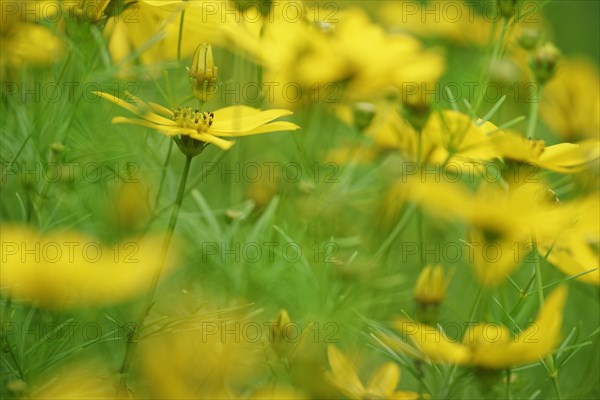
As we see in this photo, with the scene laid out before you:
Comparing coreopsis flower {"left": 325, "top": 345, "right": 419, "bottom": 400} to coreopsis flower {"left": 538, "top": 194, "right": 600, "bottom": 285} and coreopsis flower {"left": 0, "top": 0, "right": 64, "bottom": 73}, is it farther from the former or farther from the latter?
coreopsis flower {"left": 0, "top": 0, "right": 64, "bottom": 73}

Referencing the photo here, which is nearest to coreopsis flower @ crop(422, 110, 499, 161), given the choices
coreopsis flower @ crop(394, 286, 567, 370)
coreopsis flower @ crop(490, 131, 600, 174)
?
coreopsis flower @ crop(490, 131, 600, 174)

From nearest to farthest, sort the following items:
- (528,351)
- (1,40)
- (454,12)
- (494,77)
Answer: (528,351), (1,40), (494,77), (454,12)

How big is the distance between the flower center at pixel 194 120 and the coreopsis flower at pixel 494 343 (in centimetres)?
21

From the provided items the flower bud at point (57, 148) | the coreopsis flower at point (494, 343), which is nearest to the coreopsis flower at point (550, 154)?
the coreopsis flower at point (494, 343)

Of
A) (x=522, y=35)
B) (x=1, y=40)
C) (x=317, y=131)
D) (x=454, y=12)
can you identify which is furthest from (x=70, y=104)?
(x=454, y=12)

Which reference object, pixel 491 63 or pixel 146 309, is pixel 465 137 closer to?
pixel 491 63

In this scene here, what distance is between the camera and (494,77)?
3.05 feet

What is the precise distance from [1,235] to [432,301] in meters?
0.32

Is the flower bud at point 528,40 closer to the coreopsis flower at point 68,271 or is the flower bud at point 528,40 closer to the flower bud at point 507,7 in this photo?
the flower bud at point 507,7

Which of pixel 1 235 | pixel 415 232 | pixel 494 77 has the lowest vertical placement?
pixel 415 232

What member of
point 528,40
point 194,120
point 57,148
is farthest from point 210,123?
point 528,40

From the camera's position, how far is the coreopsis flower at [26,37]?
735 millimetres

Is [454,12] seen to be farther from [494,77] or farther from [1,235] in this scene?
[1,235]

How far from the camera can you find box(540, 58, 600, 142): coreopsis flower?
1.12m
